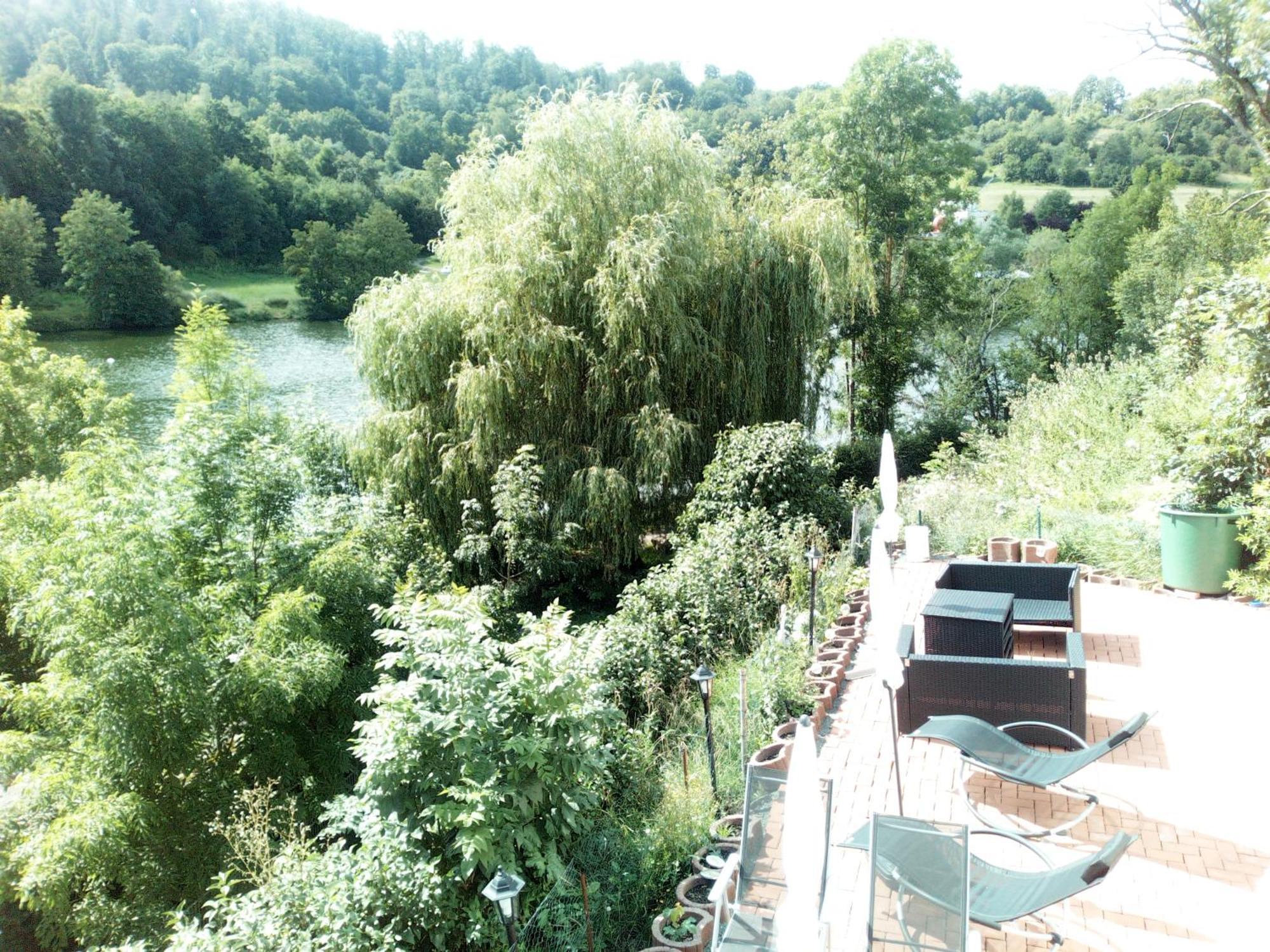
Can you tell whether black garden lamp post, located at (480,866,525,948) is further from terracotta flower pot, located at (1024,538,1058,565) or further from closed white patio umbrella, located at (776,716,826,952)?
terracotta flower pot, located at (1024,538,1058,565)

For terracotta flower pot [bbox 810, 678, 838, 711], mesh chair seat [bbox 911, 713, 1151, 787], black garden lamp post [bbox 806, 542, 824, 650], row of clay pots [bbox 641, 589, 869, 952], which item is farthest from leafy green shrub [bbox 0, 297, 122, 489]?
mesh chair seat [bbox 911, 713, 1151, 787]

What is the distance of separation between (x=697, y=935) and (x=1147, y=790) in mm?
2526

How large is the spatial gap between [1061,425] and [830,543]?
410cm

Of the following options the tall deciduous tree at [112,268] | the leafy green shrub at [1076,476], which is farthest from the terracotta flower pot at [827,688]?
the tall deciduous tree at [112,268]

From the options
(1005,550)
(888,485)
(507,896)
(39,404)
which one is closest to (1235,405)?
(1005,550)

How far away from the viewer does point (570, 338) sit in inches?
434

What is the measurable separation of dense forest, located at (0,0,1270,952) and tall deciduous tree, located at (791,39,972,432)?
9cm

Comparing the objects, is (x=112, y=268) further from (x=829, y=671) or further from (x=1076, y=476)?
(x=829, y=671)

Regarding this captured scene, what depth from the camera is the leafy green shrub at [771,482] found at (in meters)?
9.59

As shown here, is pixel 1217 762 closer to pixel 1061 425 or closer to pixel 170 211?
pixel 1061 425

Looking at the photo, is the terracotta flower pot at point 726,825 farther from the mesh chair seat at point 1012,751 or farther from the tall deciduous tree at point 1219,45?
the tall deciduous tree at point 1219,45

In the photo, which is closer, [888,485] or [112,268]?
[888,485]

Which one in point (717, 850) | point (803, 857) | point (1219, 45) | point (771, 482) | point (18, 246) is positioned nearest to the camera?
point (803, 857)

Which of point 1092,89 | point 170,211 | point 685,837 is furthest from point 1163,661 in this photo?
point 1092,89
